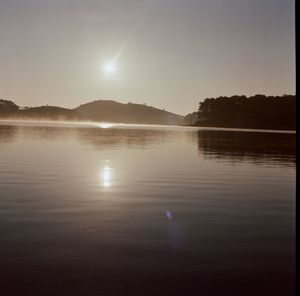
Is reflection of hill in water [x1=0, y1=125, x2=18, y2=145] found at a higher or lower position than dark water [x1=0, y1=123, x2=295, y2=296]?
higher

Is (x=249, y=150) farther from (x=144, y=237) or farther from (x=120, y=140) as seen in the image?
(x=144, y=237)

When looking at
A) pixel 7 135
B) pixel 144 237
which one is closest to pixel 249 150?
pixel 144 237

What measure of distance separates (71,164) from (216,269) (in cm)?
2697

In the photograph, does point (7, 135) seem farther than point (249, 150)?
Yes

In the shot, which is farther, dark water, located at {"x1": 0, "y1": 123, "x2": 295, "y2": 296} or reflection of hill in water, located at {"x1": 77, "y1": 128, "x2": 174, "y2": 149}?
reflection of hill in water, located at {"x1": 77, "y1": 128, "x2": 174, "y2": 149}

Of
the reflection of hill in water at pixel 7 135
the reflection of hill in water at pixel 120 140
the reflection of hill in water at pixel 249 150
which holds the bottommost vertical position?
the reflection of hill in water at pixel 249 150

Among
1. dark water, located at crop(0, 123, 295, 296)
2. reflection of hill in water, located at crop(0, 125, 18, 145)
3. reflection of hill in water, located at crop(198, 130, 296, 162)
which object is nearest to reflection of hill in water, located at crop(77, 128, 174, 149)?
reflection of hill in water, located at crop(198, 130, 296, 162)

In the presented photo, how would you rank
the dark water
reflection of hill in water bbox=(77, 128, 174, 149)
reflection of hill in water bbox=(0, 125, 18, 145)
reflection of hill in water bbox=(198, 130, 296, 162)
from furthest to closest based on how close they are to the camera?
reflection of hill in water bbox=(0, 125, 18, 145), reflection of hill in water bbox=(77, 128, 174, 149), reflection of hill in water bbox=(198, 130, 296, 162), the dark water

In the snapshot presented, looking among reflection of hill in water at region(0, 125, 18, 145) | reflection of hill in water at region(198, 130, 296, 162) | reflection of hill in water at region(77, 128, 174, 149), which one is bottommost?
reflection of hill in water at region(198, 130, 296, 162)

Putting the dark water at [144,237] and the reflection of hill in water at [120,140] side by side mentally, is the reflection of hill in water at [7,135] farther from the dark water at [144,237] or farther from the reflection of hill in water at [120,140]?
the dark water at [144,237]

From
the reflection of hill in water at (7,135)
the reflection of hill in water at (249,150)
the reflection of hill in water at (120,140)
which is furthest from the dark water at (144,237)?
the reflection of hill in water at (7,135)

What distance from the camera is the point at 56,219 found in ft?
47.9

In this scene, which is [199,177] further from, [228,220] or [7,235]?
[7,235]

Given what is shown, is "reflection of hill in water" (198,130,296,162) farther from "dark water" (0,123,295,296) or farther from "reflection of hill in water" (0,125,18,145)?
"reflection of hill in water" (0,125,18,145)
